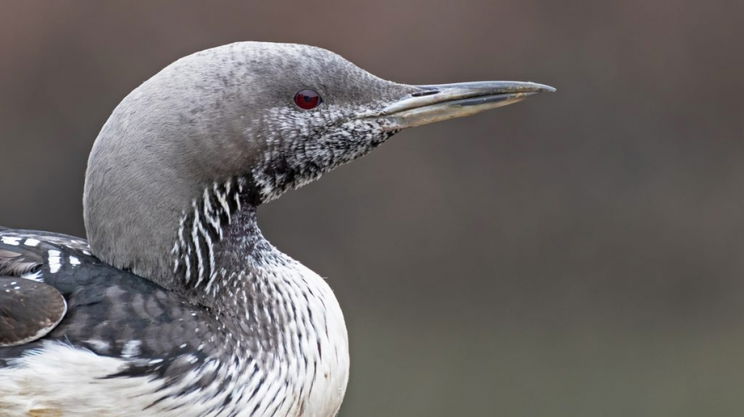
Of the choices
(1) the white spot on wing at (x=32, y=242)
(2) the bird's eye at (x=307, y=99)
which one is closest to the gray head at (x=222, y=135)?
(2) the bird's eye at (x=307, y=99)

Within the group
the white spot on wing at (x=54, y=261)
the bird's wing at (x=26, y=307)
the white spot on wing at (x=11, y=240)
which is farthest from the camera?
the white spot on wing at (x=11, y=240)

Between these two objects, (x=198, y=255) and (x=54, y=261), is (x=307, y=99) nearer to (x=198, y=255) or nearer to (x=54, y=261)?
(x=198, y=255)

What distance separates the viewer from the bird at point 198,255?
2.71 metres

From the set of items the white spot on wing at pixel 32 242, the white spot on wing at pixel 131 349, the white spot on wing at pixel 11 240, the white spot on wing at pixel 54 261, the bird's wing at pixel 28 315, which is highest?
the white spot on wing at pixel 11 240

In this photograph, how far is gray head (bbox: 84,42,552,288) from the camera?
9.17 feet

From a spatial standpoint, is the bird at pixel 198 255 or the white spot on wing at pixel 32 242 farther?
the white spot on wing at pixel 32 242

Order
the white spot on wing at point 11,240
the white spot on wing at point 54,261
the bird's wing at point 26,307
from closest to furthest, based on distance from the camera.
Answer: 1. the bird's wing at point 26,307
2. the white spot on wing at point 54,261
3. the white spot on wing at point 11,240

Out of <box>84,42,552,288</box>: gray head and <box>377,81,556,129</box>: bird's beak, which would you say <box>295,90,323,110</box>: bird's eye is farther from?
<box>377,81,556,129</box>: bird's beak

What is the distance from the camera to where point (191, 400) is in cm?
275

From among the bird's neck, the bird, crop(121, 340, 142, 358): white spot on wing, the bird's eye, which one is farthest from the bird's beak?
crop(121, 340, 142, 358): white spot on wing

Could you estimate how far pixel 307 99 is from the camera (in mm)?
2916

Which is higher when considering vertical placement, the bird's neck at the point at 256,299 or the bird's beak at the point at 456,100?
the bird's beak at the point at 456,100

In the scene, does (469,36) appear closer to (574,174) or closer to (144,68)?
(574,174)

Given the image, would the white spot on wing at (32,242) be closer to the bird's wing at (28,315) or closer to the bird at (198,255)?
the bird at (198,255)
